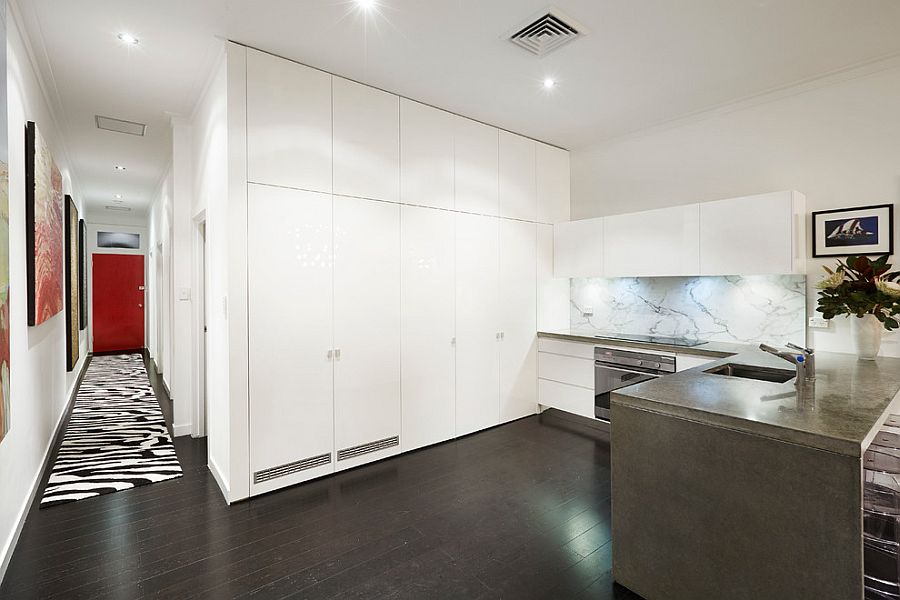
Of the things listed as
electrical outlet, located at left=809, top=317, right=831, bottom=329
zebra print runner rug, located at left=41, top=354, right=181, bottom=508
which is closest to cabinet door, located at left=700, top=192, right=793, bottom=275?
electrical outlet, located at left=809, top=317, right=831, bottom=329

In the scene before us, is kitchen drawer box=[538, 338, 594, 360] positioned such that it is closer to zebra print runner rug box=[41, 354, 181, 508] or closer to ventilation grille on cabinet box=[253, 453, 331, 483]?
ventilation grille on cabinet box=[253, 453, 331, 483]

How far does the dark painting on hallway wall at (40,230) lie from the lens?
2.69 meters

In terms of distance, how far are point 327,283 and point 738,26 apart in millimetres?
3081

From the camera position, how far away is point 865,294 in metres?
2.78

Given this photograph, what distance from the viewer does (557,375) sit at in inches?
181

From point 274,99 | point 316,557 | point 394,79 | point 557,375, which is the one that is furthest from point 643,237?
point 316,557

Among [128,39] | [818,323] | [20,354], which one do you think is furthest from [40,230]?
[818,323]

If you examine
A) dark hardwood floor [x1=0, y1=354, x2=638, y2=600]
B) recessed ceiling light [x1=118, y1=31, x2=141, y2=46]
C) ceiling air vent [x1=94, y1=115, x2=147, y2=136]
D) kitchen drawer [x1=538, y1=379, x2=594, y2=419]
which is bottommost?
dark hardwood floor [x1=0, y1=354, x2=638, y2=600]

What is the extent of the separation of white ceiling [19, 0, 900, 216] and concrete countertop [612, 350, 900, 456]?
206 centimetres

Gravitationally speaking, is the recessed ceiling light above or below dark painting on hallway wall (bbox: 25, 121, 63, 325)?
above

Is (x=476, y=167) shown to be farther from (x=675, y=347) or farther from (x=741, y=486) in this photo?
(x=741, y=486)

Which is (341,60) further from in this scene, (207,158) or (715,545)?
(715,545)

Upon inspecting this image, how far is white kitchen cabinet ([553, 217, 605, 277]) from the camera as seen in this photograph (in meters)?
4.58

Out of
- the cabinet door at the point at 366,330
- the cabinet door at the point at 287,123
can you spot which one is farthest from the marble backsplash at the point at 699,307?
the cabinet door at the point at 287,123
